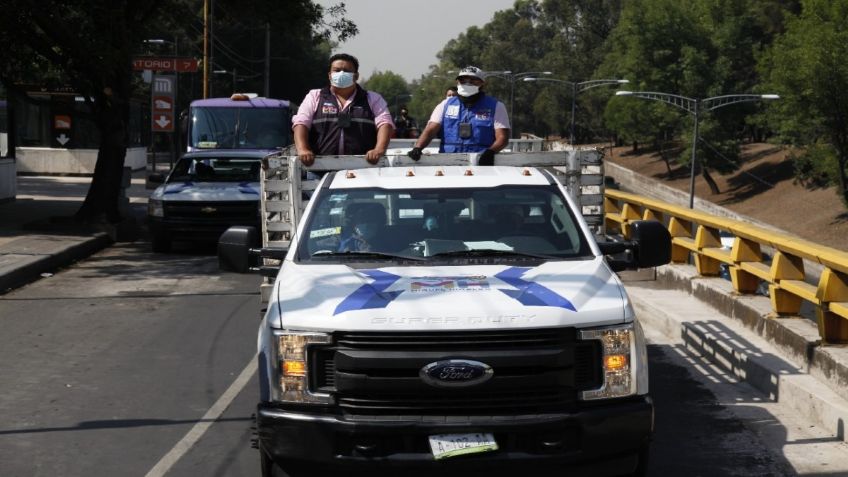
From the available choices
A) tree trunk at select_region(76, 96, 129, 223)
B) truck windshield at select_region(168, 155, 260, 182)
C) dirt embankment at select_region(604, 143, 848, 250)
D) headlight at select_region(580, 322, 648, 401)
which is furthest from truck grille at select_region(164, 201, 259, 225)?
dirt embankment at select_region(604, 143, 848, 250)

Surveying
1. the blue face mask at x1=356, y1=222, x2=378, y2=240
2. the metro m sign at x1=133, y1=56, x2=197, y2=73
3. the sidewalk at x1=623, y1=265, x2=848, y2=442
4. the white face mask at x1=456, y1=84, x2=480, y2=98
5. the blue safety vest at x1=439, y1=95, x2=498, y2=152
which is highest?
the metro m sign at x1=133, y1=56, x2=197, y2=73

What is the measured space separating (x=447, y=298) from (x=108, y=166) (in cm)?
1809

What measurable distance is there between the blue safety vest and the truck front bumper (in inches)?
215

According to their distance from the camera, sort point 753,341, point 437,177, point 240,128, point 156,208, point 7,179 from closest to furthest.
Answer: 1. point 437,177
2. point 753,341
3. point 156,208
4. point 240,128
5. point 7,179

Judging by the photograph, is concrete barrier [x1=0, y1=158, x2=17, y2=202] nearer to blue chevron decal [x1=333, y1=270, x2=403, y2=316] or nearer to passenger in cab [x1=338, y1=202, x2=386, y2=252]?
passenger in cab [x1=338, y1=202, x2=386, y2=252]

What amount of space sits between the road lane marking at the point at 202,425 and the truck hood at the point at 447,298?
1.41m

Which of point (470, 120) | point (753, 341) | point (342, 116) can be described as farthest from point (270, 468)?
point (470, 120)

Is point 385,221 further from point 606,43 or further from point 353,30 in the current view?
point 606,43

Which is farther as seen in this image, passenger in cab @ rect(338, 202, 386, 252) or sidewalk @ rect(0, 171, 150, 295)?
sidewalk @ rect(0, 171, 150, 295)

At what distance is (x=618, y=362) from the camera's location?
5.58m

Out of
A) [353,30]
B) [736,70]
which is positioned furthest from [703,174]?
[353,30]

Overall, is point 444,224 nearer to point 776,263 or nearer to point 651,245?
point 651,245

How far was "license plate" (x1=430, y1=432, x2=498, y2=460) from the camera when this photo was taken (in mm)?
5340

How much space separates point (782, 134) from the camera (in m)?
59.4
